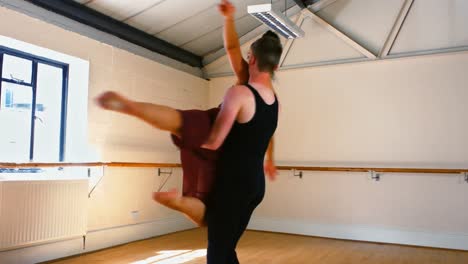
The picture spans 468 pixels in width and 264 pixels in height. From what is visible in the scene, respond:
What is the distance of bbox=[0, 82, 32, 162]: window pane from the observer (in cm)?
371

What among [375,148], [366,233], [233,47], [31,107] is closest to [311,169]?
[375,148]

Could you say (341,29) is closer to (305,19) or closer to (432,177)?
(305,19)

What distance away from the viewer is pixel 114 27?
4.60 m

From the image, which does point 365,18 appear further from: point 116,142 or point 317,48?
point 116,142

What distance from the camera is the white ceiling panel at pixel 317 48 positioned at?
17.5ft

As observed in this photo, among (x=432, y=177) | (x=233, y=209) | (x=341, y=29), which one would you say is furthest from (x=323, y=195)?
(x=233, y=209)

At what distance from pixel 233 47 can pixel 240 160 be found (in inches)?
17.3

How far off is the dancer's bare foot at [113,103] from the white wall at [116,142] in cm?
287

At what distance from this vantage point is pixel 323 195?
5.34m

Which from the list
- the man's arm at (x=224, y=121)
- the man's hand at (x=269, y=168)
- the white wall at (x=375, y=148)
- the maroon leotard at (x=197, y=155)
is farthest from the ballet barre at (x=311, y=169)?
the man's arm at (x=224, y=121)

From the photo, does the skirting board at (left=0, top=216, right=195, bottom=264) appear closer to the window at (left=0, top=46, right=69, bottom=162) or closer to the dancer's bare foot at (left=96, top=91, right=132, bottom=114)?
the window at (left=0, top=46, right=69, bottom=162)

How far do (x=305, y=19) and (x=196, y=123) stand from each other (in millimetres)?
4657

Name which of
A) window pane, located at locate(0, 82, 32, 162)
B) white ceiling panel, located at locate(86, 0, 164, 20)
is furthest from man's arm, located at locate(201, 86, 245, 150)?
white ceiling panel, located at locate(86, 0, 164, 20)

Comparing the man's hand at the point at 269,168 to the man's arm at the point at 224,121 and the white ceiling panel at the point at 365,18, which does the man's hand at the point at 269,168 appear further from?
the white ceiling panel at the point at 365,18
